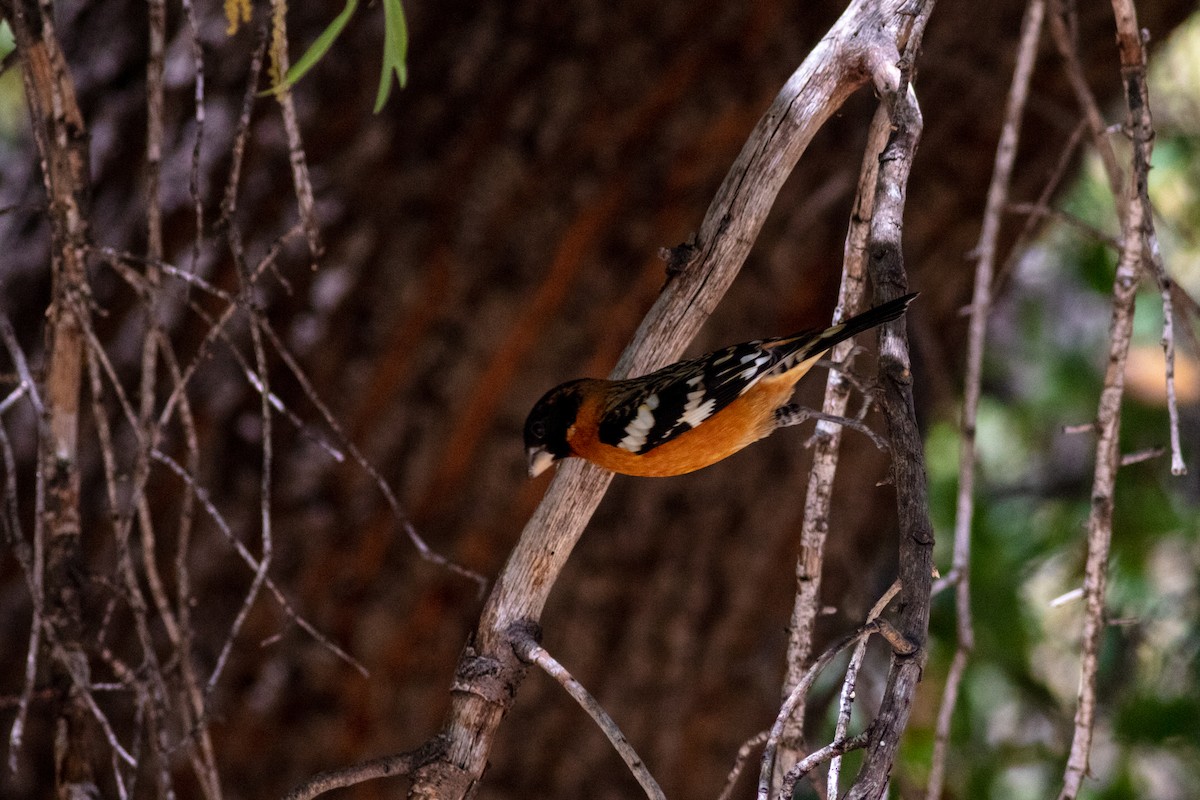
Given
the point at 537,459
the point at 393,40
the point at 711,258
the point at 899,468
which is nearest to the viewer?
the point at 899,468

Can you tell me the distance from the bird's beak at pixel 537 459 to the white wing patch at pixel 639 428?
1.26ft

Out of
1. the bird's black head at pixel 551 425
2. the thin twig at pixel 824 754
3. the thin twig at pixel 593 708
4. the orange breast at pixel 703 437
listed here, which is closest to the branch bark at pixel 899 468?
the thin twig at pixel 824 754

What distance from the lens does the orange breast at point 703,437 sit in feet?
7.73

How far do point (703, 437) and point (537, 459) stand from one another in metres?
0.48

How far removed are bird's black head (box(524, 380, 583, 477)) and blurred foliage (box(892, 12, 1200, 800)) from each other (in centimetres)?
166

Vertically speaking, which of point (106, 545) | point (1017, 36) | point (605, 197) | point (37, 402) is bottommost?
point (106, 545)

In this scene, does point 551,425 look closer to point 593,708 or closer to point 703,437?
point 703,437

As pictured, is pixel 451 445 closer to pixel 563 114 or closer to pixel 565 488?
pixel 563 114

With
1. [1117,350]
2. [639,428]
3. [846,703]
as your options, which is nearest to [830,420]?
[1117,350]

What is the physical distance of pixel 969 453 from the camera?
2.34m

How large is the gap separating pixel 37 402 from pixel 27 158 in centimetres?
176

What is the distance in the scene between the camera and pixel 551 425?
2627 mm

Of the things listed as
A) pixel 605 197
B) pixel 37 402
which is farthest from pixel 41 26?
pixel 605 197

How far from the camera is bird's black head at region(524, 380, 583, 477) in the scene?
258cm
